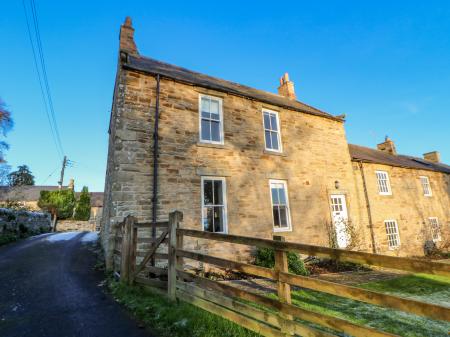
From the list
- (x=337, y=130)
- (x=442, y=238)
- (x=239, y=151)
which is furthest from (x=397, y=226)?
(x=239, y=151)

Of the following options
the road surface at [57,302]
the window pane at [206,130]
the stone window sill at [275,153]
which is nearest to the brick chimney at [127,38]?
the window pane at [206,130]

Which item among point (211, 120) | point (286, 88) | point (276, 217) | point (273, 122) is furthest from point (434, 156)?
point (211, 120)

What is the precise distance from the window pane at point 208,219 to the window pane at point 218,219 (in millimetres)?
169

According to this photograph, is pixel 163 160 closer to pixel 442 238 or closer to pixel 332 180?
pixel 332 180

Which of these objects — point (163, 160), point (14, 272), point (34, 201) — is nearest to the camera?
point (14, 272)

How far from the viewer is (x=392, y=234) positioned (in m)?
14.6

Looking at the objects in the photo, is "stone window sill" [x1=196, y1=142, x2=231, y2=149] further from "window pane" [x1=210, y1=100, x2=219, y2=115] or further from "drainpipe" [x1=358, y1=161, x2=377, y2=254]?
"drainpipe" [x1=358, y1=161, x2=377, y2=254]

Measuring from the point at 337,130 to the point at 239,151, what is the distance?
7.20 meters

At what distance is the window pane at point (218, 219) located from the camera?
29.1ft

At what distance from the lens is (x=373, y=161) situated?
1512 centimetres

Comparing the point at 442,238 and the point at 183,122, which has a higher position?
the point at 183,122

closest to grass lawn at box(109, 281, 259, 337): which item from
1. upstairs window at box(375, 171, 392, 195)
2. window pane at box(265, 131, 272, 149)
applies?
window pane at box(265, 131, 272, 149)

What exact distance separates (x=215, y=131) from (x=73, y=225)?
2550 cm

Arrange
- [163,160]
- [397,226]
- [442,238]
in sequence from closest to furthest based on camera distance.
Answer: [163,160] < [397,226] < [442,238]
